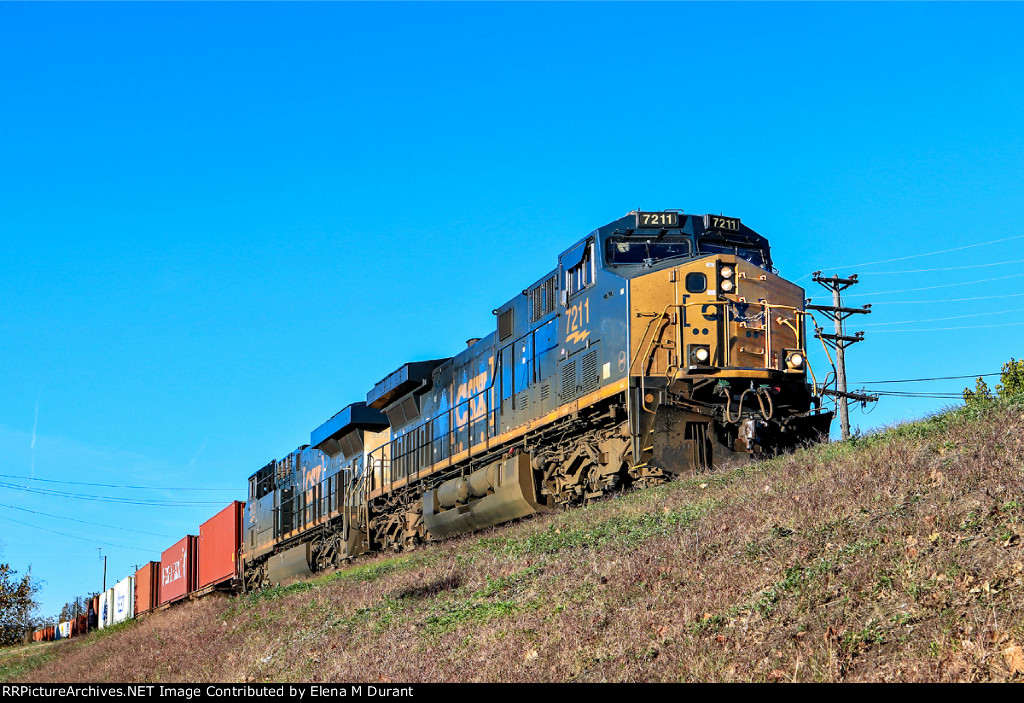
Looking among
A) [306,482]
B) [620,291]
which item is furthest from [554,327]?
[306,482]

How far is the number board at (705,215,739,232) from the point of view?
16422mm

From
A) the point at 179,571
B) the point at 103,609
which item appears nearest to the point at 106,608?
the point at 103,609

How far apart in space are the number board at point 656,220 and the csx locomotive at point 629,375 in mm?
23

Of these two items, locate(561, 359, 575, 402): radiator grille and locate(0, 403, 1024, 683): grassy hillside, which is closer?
locate(0, 403, 1024, 683): grassy hillside

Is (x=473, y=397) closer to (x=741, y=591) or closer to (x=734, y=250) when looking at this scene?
(x=734, y=250)

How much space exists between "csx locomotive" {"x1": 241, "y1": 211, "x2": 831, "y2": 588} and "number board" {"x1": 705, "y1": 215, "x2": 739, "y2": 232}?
0.03 m

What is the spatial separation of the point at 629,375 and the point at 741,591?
680cm

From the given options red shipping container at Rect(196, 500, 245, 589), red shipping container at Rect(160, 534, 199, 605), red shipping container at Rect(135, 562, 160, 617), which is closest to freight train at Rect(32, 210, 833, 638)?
red shipping container at Rect(196, 500, 245, 589)

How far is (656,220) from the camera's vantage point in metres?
16.3

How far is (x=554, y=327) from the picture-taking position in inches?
Result: 697

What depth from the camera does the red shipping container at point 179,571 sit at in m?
37.7

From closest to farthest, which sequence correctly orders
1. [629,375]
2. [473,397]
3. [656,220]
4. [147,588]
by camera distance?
[629,375], [656,220], [473,397], [147,588]

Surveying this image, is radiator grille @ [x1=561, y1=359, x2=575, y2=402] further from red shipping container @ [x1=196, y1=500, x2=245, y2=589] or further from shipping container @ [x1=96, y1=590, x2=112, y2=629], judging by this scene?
shipping container @ [x1=96, y1=590, x2=112, y2=629]

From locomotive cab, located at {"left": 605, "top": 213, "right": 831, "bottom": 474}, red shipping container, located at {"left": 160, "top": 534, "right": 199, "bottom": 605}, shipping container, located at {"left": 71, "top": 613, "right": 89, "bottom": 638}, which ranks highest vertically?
locomotive cab, located at {"left": 605, "top": 213, "right": 831, "bottom": 474}
